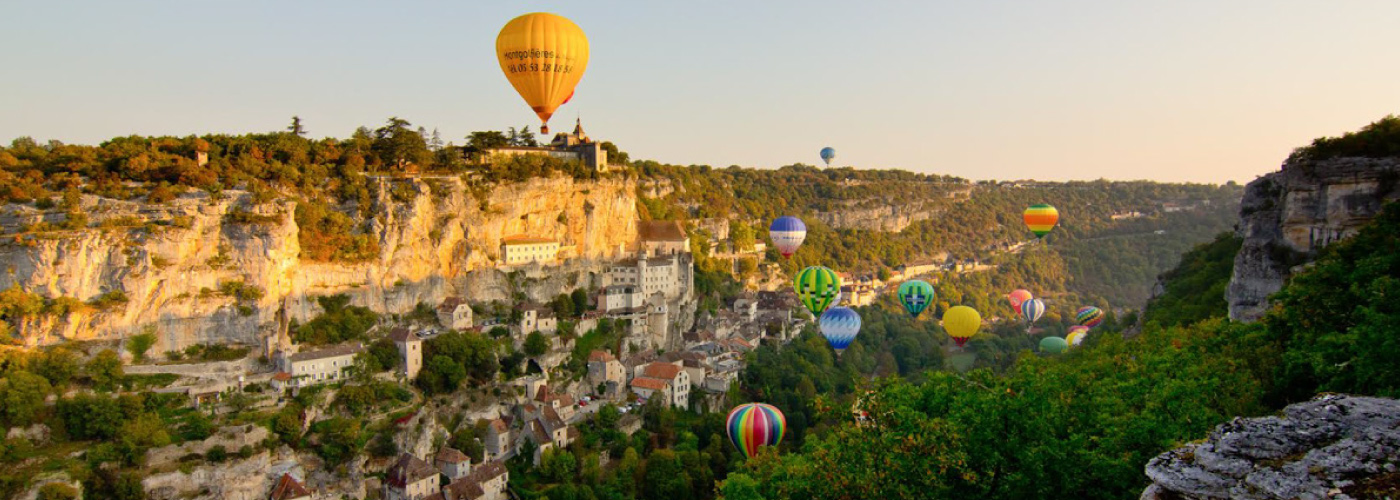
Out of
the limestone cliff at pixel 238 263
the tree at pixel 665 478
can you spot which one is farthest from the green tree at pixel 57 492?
the tree at pixel 665 478

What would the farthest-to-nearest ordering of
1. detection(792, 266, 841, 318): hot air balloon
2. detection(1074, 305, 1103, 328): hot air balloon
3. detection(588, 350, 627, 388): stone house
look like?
detection(1074, 305, 1103, 328): hot air balloon
detection(792, 266, 841, 318): hot air balloon
detection(588, 350, 627, 388): stone house

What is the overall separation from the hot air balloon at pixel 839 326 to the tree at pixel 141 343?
24.8 metres

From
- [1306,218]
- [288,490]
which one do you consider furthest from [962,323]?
[288,490]

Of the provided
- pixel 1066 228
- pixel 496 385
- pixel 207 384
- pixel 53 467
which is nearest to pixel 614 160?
pixel 496 385

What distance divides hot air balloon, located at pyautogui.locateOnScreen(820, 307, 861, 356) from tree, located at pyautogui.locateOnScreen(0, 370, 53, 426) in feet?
89.1

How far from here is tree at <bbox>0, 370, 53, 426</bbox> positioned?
19953mm

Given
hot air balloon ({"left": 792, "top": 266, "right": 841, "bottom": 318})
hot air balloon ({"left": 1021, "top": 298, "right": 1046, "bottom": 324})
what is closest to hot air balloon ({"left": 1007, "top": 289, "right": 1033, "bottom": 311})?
hot air balloon ({"left": 1021, "top": 298, "right": 1046, "bottom": 324})

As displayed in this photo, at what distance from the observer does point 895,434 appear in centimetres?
849

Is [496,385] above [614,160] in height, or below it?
below

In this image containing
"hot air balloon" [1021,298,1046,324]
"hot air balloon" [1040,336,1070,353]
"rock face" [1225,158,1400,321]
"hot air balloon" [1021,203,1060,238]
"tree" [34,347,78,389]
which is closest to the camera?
"rock face" [1225,158,1400,321]

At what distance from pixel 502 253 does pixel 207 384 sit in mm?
12072

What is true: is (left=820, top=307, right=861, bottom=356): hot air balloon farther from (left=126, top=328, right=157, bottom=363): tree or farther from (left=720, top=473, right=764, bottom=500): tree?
(left=720, top=473, right=764, bottom=500): tree

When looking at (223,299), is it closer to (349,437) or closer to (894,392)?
(349,437)

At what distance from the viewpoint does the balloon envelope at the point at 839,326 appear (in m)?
36.4
